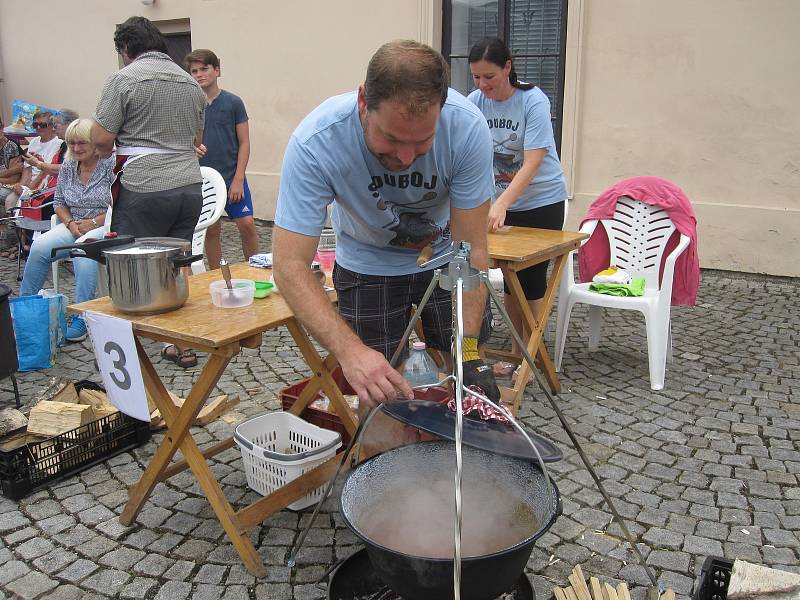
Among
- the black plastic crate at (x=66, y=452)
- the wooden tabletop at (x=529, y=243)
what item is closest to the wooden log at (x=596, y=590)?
the wooden tabletop at (x=529, y=243)

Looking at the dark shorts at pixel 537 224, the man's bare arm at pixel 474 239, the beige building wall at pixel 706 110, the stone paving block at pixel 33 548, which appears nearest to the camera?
the man's bare arm at pixel 474 239

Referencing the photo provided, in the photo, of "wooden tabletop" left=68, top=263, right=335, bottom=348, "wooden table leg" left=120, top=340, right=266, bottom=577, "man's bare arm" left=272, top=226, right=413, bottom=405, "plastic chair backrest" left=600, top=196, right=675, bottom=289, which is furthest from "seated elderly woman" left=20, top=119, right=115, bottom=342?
"plastic chair backrest" left=600, top=196, right=675, bottom=289

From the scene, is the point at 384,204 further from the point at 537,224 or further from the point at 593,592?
the point at 537,224

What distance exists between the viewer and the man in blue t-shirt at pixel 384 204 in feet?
6.52

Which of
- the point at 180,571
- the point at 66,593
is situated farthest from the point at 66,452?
the point at 180,571

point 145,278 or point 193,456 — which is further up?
point 145,278

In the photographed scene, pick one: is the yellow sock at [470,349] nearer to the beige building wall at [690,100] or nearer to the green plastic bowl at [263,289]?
the green plastic bowl at [263,289]

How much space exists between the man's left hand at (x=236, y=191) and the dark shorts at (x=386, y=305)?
348 centimetres

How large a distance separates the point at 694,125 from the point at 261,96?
18.2 ft

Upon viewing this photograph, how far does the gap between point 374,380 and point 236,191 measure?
14.8 ft

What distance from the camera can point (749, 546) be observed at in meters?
2.84

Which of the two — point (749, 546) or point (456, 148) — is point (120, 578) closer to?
point (456, 148)

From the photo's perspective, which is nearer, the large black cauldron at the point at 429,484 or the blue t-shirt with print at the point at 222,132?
the large black cauldron at the point at 429,484

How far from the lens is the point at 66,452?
342 cm
